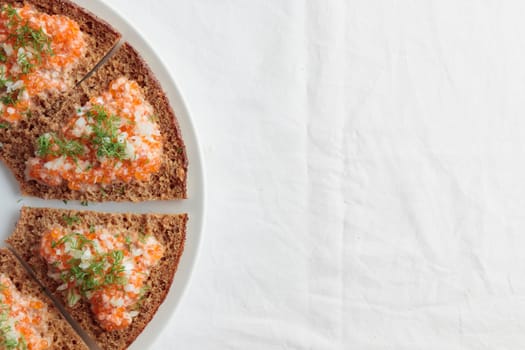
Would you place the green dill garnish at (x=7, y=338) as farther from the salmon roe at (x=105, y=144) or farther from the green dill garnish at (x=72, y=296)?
the salmon roe at (x=105, y=144)

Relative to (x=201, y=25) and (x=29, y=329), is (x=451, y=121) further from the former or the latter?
(x=29, y=329)

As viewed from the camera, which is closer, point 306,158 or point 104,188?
point 104,188

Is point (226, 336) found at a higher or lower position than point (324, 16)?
lower

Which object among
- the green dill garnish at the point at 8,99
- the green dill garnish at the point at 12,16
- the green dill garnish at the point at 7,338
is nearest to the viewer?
the green dill garnish at the point at 7,338

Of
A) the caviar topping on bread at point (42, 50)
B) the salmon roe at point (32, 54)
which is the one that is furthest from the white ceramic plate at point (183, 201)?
the salmon roe at point (32, 54)

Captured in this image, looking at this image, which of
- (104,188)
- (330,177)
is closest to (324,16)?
(330,177)

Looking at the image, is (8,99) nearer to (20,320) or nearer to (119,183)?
(119,183)
